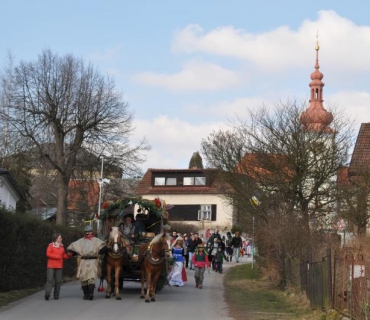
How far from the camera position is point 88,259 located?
18.7 m

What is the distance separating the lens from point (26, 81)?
1817 inches

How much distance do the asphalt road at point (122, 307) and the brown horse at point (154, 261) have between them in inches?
21.0

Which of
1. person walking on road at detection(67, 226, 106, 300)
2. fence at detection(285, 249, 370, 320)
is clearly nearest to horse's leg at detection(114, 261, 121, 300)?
person walking on road at detection(67, 226, 106, 300)

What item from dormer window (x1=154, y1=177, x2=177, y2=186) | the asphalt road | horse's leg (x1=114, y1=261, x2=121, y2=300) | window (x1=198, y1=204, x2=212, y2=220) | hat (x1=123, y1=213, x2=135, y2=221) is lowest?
the asphalt road

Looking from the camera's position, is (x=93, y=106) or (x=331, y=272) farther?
(x=93, y=106)

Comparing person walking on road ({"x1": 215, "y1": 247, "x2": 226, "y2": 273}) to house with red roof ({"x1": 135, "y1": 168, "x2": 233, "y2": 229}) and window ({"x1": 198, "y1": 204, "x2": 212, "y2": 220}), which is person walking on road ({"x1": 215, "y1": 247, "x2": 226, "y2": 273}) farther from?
window ({"x1": 198, "y1": 204, "x2": 212, "y2": 220})

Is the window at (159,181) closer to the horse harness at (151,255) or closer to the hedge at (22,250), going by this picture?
the hedge at (22,250)

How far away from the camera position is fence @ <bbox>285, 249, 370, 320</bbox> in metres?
12.6

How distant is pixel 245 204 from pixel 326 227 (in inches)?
228

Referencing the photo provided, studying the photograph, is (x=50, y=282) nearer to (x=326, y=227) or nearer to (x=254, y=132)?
(x=326, y=227)

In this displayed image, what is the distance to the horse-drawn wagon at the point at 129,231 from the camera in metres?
19.2

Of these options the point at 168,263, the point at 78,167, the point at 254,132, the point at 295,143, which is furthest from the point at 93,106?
the point at 168,263

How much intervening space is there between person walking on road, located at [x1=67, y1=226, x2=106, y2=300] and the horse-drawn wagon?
0.39 metres

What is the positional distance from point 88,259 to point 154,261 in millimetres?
1775
